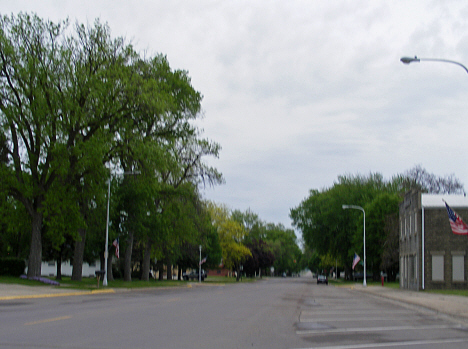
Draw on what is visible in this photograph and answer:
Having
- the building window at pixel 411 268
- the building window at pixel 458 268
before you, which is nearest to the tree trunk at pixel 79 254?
the building window at pixel 411 268

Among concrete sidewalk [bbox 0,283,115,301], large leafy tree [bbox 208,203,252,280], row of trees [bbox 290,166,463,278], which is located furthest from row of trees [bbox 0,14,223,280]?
large leafy tree [bbox 208,203,252,280]

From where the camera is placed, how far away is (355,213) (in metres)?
75.9

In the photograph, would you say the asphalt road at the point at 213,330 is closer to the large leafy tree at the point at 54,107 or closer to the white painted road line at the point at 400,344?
the white painted road line at the point at 400,344

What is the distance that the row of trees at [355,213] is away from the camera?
66.2 metres

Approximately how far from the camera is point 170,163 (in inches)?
1491

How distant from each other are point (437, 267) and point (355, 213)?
3467 cm

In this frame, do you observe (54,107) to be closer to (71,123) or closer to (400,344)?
(71,123)

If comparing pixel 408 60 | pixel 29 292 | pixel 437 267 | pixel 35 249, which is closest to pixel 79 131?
pixel 35 249

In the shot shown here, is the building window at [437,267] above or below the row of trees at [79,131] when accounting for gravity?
below

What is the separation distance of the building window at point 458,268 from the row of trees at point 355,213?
69.2ft

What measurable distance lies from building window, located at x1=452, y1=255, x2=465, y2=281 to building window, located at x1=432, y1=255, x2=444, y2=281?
0.88 metres

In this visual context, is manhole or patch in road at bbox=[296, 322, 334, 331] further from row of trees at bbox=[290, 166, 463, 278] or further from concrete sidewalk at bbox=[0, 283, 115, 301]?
row of trees at bbox=[290, 166, 463, 278]

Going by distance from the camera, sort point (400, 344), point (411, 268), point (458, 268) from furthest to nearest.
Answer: point (411, 268)
point (458, 268)
point (400, 344)

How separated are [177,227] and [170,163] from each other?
11072 mm
